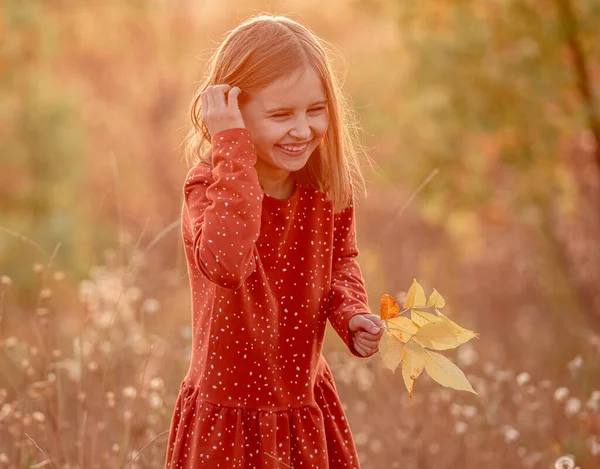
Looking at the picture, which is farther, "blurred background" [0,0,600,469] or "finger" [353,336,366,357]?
"blurred background" [0,0,600,469]

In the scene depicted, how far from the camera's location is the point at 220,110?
76.4 inches

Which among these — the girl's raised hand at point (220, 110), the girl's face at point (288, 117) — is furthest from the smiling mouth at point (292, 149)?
the girl's raised hand at point (220, 110)

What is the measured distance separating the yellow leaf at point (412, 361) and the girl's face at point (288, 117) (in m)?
0.48

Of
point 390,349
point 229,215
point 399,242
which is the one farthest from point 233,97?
point 399,242

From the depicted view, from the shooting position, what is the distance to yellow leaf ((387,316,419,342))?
189cm

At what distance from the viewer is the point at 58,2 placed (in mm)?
12086

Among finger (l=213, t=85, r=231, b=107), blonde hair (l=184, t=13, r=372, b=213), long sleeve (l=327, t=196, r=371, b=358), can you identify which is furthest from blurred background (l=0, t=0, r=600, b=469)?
long sleeve (l=327, t=196, r=371, b=358)

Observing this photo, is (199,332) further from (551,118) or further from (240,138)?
(551,118)

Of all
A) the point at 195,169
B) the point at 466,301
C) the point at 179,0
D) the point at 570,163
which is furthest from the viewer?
the point at 179,0

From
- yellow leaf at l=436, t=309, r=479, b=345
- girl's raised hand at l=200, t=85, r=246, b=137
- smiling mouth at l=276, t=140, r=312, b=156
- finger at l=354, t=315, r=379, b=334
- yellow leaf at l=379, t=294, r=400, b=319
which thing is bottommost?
finger at l=354, t=315, r=379, b=334

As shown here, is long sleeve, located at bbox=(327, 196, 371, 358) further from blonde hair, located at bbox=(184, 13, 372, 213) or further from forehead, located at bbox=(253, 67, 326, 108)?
forehead, located at bbox=(253, 67, 326, 108)

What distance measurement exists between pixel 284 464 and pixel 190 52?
13590mm

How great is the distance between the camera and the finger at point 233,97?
75.9 inches

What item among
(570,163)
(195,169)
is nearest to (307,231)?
(195,169)
